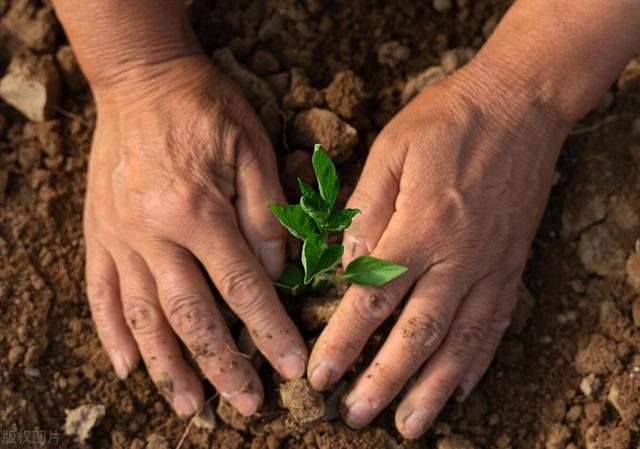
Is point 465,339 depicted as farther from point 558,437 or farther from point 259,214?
point 259,214

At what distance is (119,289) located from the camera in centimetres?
202

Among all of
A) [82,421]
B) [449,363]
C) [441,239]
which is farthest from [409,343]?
[82,421]

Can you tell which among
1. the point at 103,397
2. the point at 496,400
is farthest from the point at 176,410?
the point at 496,400

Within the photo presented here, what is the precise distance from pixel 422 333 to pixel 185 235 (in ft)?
1.94

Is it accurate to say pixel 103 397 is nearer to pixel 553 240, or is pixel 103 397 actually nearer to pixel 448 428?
pixel 448 428

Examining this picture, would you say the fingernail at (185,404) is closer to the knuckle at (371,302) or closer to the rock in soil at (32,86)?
the knuckle at (371,302)

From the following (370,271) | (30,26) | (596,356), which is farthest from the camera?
(30,26)

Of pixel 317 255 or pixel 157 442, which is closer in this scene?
pixel 317 255

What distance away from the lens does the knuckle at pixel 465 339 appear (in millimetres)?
1854

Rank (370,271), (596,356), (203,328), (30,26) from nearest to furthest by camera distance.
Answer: (370,271)
(203,328)
(596,356)
(30,26)

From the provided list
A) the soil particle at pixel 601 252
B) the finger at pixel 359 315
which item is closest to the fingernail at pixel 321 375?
the finger at pixel 359 315

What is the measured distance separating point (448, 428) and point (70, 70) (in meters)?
1.40

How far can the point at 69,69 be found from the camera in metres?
2.19

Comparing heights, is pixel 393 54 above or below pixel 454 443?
above
